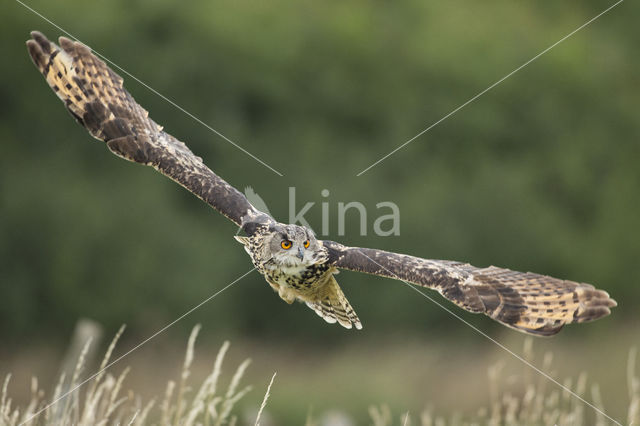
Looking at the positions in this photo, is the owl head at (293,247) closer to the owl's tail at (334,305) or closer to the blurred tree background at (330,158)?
the owl's tail at (334,305)

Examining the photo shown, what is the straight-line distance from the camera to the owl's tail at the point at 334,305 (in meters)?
6.18

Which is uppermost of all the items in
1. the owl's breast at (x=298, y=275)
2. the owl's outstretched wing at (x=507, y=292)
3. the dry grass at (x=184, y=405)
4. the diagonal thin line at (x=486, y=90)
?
the diagonal thin line at (x=486, y=90)

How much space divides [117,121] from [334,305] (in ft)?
6.27

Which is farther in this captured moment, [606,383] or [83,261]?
[606,383]

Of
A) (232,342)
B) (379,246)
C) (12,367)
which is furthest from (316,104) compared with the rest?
(12,367)

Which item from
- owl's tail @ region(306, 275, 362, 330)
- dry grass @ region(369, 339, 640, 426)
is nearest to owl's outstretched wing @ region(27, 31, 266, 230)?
owl's tail @ region(306, 275, 362, 330)

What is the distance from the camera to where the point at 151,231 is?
11.2 meters

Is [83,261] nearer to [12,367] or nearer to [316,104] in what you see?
[12,367]

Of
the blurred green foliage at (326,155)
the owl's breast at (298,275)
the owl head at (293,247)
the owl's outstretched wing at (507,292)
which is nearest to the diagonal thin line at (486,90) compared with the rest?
the blurred green foliage at (326,155)

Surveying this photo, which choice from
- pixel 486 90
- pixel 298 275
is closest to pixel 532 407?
pixel 298 275

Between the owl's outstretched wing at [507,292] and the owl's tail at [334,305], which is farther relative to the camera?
the owl's tail at [334,305]

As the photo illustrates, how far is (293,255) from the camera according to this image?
5.40 metres

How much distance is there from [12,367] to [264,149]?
13.3 feet

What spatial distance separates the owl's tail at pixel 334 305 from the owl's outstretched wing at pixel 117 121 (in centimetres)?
72
